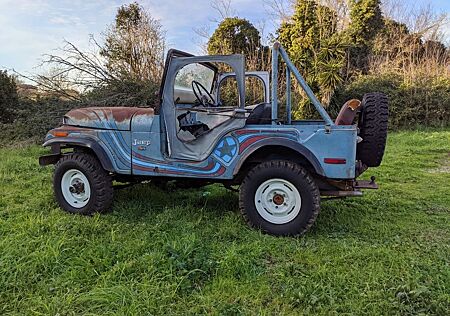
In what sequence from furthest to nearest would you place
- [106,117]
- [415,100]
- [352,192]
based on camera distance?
1. [415,100]
2. [106,117]
3. [352,192]

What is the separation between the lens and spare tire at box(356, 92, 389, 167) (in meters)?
3.47

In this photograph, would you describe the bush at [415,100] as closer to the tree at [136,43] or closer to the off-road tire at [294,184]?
the tree at [136,43]

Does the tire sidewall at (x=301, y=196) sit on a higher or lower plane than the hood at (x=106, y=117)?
lower

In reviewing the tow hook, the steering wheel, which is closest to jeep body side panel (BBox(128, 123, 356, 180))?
the tow hook

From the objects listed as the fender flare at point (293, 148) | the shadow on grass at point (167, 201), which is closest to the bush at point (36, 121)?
the shadow on grass at point (167, 201)

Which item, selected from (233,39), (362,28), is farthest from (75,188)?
(362,28)

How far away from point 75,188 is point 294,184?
242 centimetres

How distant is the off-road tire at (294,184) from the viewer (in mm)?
3365

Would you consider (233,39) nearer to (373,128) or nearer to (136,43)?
(136,43)

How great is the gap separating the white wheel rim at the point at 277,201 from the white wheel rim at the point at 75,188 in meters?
1.92

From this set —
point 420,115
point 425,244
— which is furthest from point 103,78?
point 420,115

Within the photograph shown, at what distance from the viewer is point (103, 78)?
10117 mm

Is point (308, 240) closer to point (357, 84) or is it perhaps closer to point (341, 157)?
point (341, 157)

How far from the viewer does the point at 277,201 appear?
3.50m
